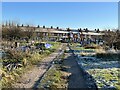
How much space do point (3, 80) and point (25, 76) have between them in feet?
8.72

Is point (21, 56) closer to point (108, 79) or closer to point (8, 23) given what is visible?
point (108, 79)

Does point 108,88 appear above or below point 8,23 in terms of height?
below

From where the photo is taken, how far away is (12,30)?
48156mm

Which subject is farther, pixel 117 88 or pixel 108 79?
pixel 108 79

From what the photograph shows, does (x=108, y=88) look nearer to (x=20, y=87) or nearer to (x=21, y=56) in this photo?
(x=20, y=87)

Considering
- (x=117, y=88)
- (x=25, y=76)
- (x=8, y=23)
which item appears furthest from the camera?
(x=8, y=23)

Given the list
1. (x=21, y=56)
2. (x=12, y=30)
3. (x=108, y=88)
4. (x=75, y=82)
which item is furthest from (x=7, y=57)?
(x=12, y=30)

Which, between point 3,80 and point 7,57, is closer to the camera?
point 3,80

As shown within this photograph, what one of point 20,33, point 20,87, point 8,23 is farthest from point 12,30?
point 20,87

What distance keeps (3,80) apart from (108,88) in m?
4.29

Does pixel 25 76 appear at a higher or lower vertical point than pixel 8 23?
lower

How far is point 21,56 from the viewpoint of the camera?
2109 cm

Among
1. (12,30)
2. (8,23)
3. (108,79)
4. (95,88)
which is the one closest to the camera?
(95,88)

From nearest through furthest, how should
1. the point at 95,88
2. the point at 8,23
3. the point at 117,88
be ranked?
the point at 117,88 < the point at 95,88 < the point at 8,23
